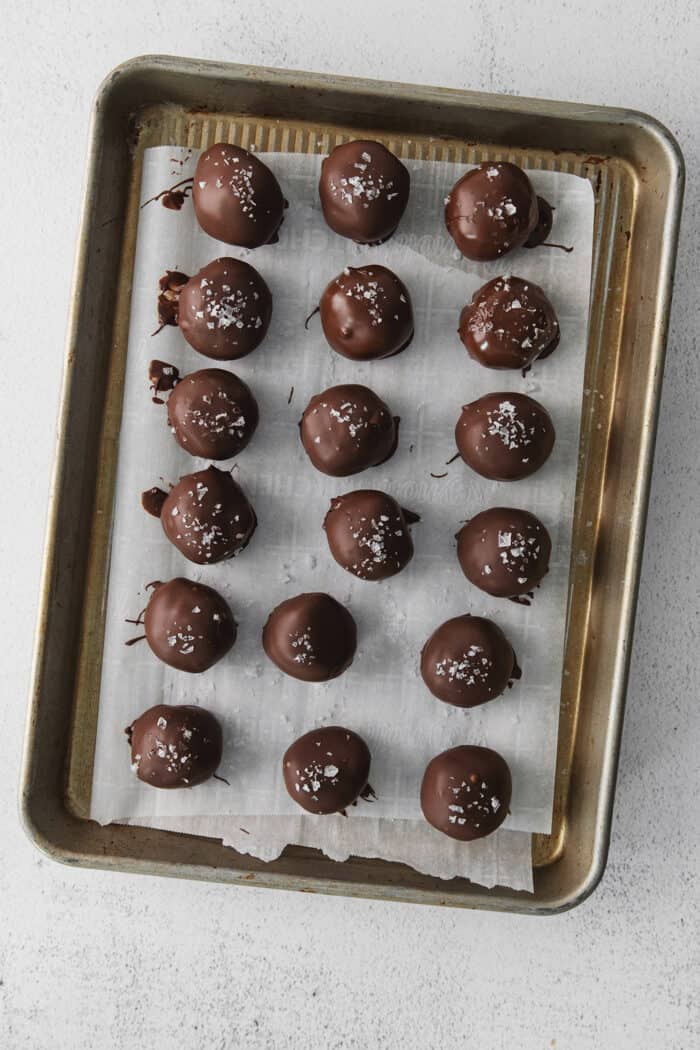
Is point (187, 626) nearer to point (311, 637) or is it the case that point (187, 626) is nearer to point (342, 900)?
point (311, 637)

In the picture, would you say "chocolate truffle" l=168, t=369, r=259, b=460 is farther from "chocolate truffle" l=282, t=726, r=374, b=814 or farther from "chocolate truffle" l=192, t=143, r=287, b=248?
"chocolate truffle" l=282, t=726, r=374, b=814

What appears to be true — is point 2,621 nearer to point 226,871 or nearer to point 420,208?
point 226,871

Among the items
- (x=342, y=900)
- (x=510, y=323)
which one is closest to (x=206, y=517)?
(x=510, y=323)

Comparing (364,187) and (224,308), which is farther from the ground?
(364,187)

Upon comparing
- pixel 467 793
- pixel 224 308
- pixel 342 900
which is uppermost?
pixel 224 308

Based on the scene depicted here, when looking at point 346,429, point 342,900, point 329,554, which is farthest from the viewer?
point 342,900

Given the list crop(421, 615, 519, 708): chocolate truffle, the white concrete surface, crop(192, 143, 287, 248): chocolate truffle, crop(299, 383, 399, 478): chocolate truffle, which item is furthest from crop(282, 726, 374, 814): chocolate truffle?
crop(192, 143, 287, 248): chocolate truffle

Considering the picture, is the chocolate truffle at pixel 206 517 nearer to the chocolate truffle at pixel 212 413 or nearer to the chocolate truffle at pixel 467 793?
the chocolate truffle at pixel 212 413

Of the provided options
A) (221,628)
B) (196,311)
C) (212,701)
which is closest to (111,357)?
(196,311)
